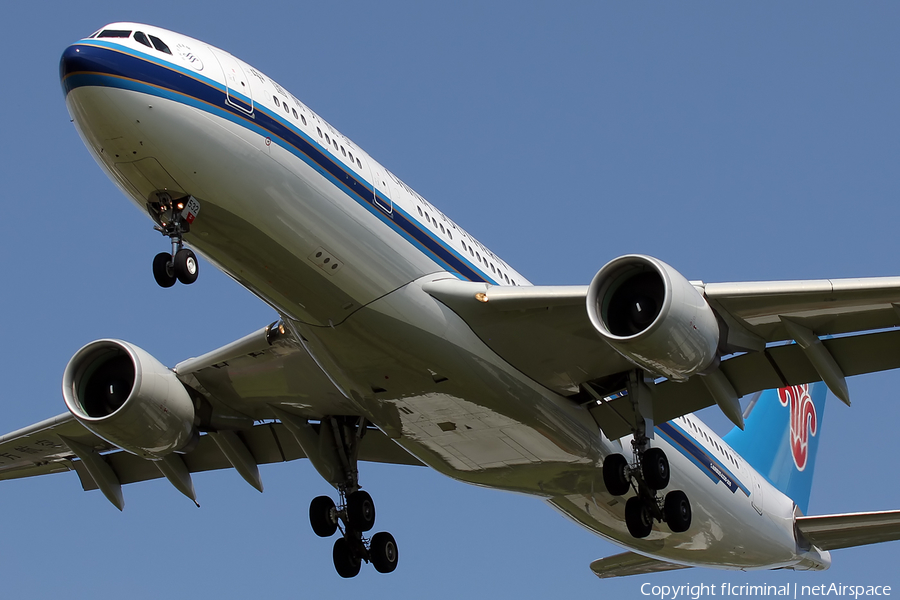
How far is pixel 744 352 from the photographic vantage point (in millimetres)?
17266

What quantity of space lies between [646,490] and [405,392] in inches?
170

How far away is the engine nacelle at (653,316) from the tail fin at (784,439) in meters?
10.4

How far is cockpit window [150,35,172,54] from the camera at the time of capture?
14.8 metres

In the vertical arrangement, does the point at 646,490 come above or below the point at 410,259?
below

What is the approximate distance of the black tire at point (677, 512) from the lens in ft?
60.6

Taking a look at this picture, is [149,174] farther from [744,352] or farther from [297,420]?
[744,352]

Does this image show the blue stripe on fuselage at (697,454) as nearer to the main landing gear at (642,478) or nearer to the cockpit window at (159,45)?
the main landing gear at (642,478)

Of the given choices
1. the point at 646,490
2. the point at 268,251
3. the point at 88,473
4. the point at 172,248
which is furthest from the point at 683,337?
the point at 88,473

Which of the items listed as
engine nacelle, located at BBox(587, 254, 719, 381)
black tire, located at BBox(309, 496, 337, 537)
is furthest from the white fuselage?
black tire, located at BBox(309, 496, 337, 537)

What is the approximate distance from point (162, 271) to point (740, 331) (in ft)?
26.5

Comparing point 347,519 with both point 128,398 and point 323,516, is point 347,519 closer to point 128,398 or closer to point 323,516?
point 323,516

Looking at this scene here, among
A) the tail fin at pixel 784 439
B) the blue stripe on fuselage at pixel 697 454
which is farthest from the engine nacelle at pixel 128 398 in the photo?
the tail fin at pixel 784 439

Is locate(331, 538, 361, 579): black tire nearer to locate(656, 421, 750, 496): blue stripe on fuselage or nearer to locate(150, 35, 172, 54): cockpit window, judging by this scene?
locate(656, 421, 750, 496): blue stripe on fuselage

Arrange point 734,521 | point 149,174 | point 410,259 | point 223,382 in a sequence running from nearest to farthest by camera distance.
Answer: point 149,174 → point 410,259 → point 223,382 → point 734,521
